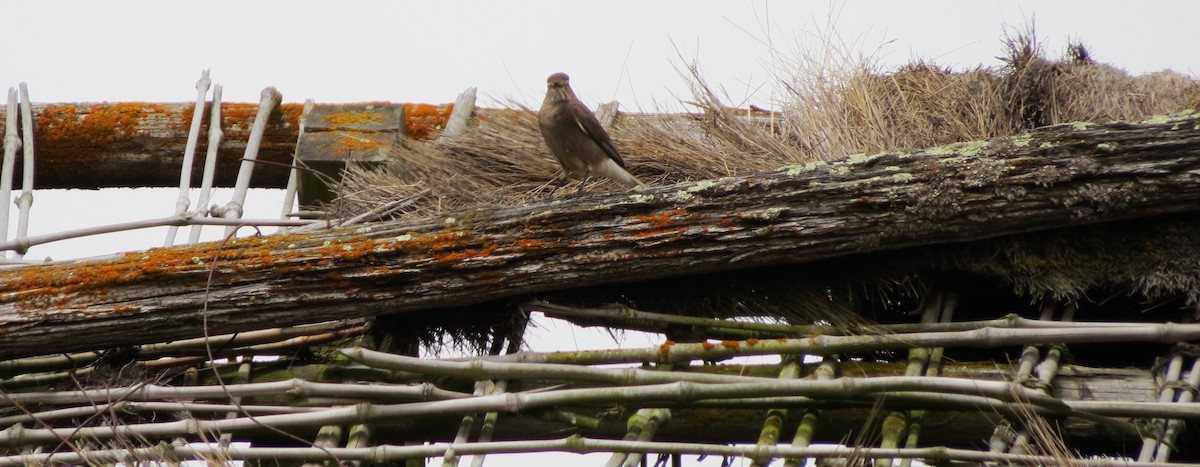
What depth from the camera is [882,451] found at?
346cm

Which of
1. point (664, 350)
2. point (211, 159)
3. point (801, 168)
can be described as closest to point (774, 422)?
→ point (664, 350)

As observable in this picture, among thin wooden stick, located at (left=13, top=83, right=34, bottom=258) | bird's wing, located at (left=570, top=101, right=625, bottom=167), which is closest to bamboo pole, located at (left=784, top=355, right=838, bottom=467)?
bird's wing, located at (left=570, top=101, right=625, bottom=167)

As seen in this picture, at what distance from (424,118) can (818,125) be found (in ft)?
7.15

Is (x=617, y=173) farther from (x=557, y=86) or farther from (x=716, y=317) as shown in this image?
(x=716, y=317)

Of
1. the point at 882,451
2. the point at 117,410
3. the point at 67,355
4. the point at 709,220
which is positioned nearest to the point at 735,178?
the point at 709,220

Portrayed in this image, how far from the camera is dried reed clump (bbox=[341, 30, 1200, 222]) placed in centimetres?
481

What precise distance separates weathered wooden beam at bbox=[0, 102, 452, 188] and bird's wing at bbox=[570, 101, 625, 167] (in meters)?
1.06

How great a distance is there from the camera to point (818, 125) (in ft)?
16.5

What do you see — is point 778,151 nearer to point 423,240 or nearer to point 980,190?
point 980,190

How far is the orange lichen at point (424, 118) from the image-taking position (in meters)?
6.18

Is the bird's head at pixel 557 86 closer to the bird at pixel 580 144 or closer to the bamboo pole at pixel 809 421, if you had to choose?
the bird at pixel 580 144

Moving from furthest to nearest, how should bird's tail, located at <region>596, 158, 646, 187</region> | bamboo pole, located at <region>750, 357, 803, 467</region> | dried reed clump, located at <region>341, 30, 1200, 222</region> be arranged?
1. bird's tail, located at <region>596, 158, 646, 187</region>
2. dried reed clump, located at <region>341, 30, 1200, 222</region>
3. bamboo pole, located at <region>750, 357, 803, 467</region>

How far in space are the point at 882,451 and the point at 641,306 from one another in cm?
110

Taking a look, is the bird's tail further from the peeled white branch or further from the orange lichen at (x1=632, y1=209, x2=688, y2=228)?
the peeled white branch
